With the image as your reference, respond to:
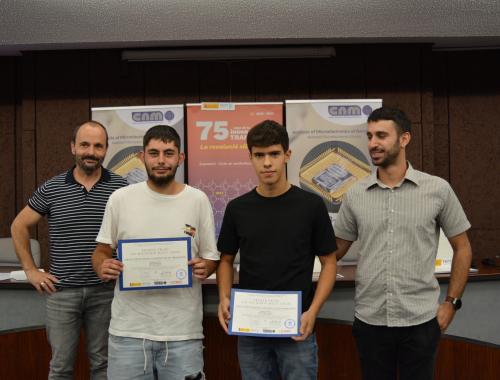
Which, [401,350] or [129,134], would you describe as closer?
[401,350]

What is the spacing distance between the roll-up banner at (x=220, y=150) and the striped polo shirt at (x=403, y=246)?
8.19 feet

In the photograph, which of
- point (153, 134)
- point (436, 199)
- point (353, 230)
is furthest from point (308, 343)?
point (153, 134)

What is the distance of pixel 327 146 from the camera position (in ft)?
14.4

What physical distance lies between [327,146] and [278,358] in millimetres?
2882

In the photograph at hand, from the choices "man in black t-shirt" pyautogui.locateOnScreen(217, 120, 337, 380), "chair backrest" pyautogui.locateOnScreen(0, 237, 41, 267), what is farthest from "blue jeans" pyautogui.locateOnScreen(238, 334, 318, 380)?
"chair backrest" pyautogui.locateOnScreen(0, 237, 41, 267)

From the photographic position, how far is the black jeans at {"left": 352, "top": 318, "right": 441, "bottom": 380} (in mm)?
1798

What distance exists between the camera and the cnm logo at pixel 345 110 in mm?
4352

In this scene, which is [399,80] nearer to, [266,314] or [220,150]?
[220,150]

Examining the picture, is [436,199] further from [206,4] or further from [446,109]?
[446,109]

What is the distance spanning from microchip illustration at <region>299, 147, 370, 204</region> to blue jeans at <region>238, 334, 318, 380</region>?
8.94 feet

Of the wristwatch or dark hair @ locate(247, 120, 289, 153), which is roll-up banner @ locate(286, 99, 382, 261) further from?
dark hair @ locate(247, 120, 289, 153)

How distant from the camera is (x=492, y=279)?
277 centimetres

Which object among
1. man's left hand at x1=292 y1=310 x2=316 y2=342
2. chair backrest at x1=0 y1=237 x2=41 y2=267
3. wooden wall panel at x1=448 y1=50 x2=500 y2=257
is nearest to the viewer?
man's left hand at x1=292 y1=310 x2=316 y2=342

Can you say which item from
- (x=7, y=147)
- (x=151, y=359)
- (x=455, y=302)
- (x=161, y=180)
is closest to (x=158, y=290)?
(x=151, y=359)
